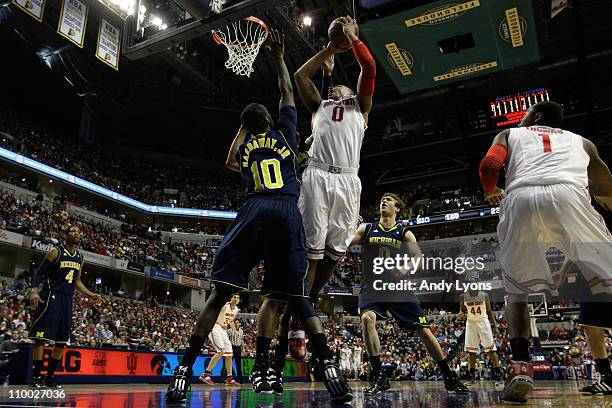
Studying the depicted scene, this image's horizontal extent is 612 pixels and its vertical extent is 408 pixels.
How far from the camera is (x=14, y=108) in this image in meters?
28.5

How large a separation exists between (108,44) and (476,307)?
13.9 m

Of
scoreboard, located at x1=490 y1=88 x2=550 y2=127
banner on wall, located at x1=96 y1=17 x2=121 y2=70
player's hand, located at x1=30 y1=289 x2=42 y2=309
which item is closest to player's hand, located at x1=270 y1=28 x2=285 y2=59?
player's hand, located at x1=30 y1=289 x2=42 y2=309

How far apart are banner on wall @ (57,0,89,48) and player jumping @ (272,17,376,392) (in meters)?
13.0

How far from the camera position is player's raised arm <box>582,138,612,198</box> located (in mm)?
3570

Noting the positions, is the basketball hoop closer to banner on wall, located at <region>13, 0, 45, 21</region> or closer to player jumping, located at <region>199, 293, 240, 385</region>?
banner on wall, located at <region>13, 0, 45, 21</region>

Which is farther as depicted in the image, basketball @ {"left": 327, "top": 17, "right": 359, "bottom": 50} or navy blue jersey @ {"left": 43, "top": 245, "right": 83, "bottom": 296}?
navy blue jersey @ {"left": 43, "top": 245, "right": 83, "bottom": 296}

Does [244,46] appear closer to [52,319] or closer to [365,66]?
[52,319]

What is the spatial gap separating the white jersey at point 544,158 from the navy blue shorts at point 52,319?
6236mm

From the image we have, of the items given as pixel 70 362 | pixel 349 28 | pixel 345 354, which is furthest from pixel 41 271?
pixel 345 354

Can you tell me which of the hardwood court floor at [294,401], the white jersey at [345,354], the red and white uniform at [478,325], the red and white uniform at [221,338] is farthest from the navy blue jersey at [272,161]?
the white jersey at [345,354]

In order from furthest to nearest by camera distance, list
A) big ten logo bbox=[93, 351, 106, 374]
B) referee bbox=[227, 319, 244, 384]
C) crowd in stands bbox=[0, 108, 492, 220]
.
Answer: crowd in stands bbox=[0, 108, 492, 220] → referee bbox=[227, 319, 244, 384] → big ten logo bbox=[93, 351, 106, 374]

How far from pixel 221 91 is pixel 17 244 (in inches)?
507

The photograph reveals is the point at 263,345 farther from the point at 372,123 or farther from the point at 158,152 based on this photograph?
the point at 158,152

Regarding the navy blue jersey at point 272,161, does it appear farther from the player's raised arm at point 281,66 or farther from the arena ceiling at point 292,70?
the arena ceiling at point 292,70
